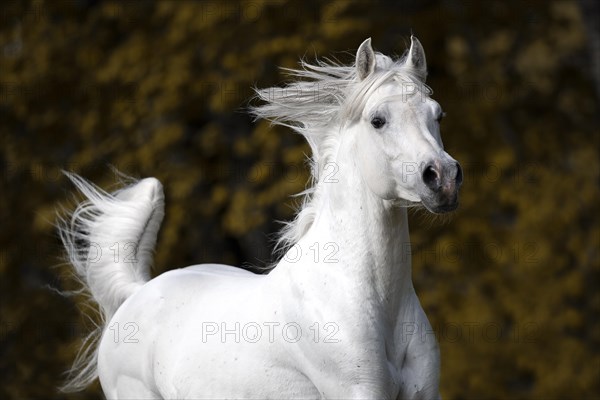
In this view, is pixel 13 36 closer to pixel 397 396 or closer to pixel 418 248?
pixel 418 248

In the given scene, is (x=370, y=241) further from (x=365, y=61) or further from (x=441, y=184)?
(x=365, y=61)

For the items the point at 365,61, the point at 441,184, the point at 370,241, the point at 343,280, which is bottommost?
the point at 343,280

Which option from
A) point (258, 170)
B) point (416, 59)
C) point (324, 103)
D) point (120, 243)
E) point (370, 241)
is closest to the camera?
point (370, 241)

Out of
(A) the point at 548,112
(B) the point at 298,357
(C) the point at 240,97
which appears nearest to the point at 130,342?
(B) the point at 298,357

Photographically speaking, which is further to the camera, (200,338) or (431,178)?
(200,338)

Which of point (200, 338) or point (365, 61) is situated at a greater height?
point (365, 61)

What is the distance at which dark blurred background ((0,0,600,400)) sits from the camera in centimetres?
1102

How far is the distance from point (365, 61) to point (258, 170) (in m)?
6.72

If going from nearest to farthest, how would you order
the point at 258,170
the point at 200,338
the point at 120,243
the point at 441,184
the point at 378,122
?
1. the point at 441,184
2. the point at 378,122
3. the point at 200,338
4. the point at 120,243
5. the point at 258,170

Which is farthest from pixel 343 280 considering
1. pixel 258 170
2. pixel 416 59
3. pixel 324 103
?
pixel 258 170

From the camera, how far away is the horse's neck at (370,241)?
4246 millimetres

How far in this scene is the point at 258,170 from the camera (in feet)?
36.1

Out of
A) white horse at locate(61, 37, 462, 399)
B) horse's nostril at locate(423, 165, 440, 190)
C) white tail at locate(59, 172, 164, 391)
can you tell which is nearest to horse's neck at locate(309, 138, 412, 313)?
white horse at locate(61, 37, 462, 399)

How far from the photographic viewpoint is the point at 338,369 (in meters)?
4.12
